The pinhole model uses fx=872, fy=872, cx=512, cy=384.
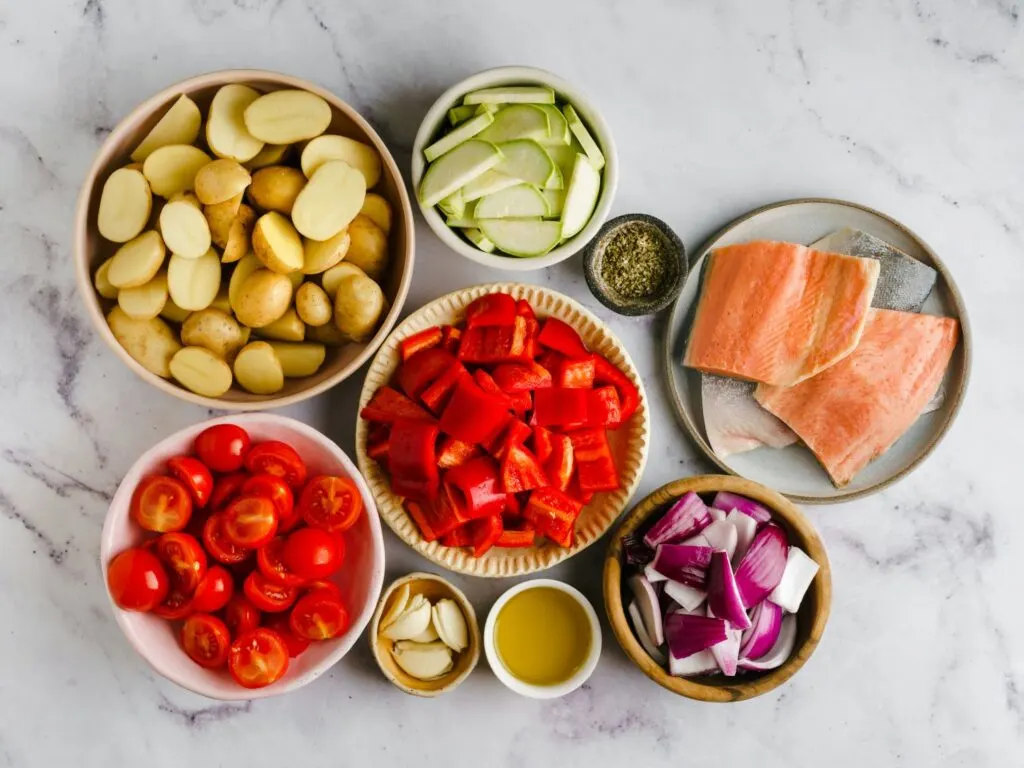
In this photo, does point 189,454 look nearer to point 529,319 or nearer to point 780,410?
point 529,319

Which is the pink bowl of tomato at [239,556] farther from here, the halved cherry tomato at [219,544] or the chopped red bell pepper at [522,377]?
the chopped red bell pepper at [522,377]

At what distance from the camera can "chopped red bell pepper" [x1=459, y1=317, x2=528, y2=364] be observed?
208 cm

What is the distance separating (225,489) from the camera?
193 centimetres

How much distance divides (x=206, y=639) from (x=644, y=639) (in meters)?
1.03

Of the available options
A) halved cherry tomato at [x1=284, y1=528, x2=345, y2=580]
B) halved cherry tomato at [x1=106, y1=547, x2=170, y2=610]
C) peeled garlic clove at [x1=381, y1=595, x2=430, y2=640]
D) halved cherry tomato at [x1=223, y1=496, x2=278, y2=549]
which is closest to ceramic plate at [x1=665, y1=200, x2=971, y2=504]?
peeled garlic clove at [x1=381, y1=595, x2=430, y2=640]

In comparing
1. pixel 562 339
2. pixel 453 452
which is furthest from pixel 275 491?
pixel 562 339

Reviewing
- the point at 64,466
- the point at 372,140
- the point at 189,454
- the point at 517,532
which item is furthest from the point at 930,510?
the point at 64,466

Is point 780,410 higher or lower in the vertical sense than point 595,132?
lower

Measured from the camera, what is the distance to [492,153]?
194cm

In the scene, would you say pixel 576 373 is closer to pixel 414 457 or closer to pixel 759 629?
pixel 414 457

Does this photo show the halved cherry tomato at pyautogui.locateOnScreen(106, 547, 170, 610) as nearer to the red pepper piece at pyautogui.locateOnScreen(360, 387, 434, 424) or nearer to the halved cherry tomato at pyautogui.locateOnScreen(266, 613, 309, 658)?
the halved cherry tomato at pyautogui.locateOnScreen(266, 613, 309, 658)

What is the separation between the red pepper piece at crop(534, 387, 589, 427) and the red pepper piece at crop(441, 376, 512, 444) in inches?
3.9

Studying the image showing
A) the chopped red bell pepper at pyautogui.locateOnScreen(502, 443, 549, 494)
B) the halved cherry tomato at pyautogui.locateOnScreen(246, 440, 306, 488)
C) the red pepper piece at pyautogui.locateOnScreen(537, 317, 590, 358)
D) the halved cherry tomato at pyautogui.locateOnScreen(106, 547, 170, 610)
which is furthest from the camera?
the red pepper piece at pyautogui.locateOnScreen(537, 317, 590, 358)

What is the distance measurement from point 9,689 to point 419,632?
3.49 feet
